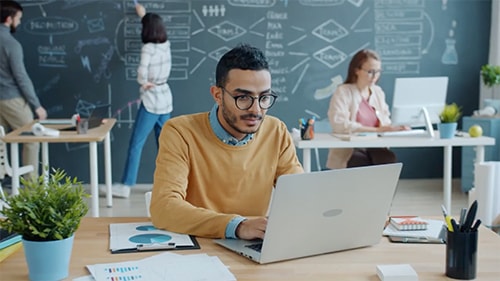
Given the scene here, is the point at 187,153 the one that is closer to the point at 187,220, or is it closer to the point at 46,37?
the point at 187,220

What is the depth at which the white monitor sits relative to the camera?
4348 millimetres

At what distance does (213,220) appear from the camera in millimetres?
1776

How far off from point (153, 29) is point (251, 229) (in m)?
3.90

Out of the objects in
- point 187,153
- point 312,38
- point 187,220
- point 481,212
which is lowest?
point 481,212

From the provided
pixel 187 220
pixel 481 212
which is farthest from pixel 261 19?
pixel 187 220

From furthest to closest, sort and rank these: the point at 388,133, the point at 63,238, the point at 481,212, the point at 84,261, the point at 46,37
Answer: the point at 46,37 < the point at 388,133 < the point at 481,212 < the point at 84,261 < the point at 63,238

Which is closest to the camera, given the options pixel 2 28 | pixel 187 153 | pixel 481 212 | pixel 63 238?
pixel 63 238

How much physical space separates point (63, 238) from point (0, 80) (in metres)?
4.14

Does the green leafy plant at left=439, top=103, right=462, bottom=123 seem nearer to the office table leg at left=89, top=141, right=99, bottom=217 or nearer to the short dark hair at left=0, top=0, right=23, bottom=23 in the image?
the office table leg at left=89, top=141, right=99, bottom=217

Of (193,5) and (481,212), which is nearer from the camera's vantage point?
(481,212)

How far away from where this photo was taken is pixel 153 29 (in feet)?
17.6

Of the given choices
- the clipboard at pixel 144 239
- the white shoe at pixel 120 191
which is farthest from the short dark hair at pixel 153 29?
the clipboard at pixel 144 239

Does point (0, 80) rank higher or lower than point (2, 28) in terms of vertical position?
lower

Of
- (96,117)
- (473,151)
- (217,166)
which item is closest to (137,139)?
(96,117)
